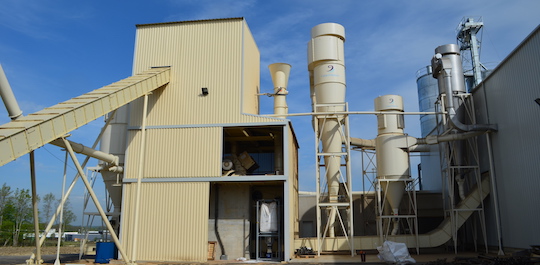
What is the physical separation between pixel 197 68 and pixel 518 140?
1647cm

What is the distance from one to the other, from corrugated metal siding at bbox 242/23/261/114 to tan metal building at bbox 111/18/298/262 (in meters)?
0.06

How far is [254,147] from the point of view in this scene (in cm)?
2758

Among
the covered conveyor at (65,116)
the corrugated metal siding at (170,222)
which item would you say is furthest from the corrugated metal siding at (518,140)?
the covered conveyor at (65,116)

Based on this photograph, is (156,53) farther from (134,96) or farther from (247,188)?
(247,188)

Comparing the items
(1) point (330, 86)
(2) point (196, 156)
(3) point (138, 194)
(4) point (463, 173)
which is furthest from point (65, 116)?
(4) point (463, 173)

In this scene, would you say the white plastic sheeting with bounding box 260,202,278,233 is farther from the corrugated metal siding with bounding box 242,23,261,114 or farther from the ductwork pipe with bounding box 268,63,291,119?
the ductwork pipe with bounding box 268,63,291,119

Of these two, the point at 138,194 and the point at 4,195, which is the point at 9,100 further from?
the point at 4,195

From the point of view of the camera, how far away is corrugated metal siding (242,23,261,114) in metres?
21.8

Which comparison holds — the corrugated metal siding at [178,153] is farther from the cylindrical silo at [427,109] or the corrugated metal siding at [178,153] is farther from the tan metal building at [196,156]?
the cylindrical silo at [427,109]

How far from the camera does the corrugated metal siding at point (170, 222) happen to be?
19.2m

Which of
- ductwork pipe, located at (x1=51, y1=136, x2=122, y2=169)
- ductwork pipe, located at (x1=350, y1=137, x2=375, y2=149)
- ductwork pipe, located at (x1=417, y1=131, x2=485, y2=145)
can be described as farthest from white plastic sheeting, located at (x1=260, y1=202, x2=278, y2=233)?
ductwork pipe, located at (x1=417, y1=131, x2=485, y2=145)

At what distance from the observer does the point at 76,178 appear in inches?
717

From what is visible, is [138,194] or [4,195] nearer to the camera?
[138,194]

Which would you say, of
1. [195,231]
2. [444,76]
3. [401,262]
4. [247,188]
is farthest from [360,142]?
[195,231]
